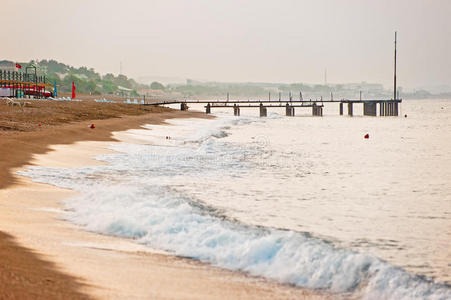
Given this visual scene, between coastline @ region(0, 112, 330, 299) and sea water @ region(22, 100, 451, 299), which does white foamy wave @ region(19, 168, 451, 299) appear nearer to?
sea water @ region(22, 100, 451, 299)

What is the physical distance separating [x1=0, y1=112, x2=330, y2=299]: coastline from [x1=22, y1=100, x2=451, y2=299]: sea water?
451 millimetres

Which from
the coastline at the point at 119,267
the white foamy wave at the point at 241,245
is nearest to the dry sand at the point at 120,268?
the coastline at the point at 119,267

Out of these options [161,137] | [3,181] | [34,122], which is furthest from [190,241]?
[161,137]

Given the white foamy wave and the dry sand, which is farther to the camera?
the white foamy wave

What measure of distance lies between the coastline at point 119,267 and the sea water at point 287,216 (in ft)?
1.48

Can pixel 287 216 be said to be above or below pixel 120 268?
below

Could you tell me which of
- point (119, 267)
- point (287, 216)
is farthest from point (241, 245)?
point (287, 216)

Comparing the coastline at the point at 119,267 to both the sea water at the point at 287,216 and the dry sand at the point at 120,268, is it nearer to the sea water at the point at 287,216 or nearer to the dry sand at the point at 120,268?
the dry sand at the point at 120,268

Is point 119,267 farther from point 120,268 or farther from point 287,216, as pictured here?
point 287,216

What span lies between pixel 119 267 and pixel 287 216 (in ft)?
18.2

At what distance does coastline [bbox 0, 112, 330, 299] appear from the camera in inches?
289

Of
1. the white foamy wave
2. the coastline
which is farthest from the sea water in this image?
the coastline

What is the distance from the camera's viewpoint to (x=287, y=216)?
13.0m

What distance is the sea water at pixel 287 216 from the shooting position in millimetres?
8703
